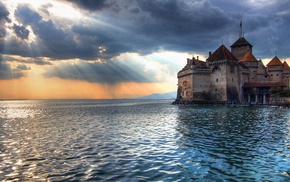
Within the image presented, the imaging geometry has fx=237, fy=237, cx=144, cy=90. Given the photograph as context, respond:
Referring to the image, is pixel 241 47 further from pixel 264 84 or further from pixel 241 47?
pixel 264 84

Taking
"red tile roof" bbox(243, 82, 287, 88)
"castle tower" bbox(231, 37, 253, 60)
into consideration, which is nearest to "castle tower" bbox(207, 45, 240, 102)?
"red tile roof" bbox(243, 82, 287, 88)

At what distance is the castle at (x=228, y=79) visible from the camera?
6266cm

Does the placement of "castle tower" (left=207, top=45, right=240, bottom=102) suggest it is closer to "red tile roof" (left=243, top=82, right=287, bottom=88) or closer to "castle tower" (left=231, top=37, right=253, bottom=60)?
"red tile roof" (left=243, top=82, right=287, bottom=88)

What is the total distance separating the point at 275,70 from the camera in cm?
7206

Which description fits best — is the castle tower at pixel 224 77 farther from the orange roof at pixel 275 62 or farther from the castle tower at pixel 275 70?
the orange roof at pixel 275 62

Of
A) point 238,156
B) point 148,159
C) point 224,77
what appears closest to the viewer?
point 148,159

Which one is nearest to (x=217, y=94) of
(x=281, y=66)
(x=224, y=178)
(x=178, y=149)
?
(x=281, y=66)

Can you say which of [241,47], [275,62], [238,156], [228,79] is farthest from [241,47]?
[238,156]

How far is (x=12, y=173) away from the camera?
29.7 feet

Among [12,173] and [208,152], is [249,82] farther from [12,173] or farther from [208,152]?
[12,173]

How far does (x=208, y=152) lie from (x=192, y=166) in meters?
2.67

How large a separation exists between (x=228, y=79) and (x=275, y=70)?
20.4 metres

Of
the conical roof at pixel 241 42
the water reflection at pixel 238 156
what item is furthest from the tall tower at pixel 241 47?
the water reflection at pixel 238 156

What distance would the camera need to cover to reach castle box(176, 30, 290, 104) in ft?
206
